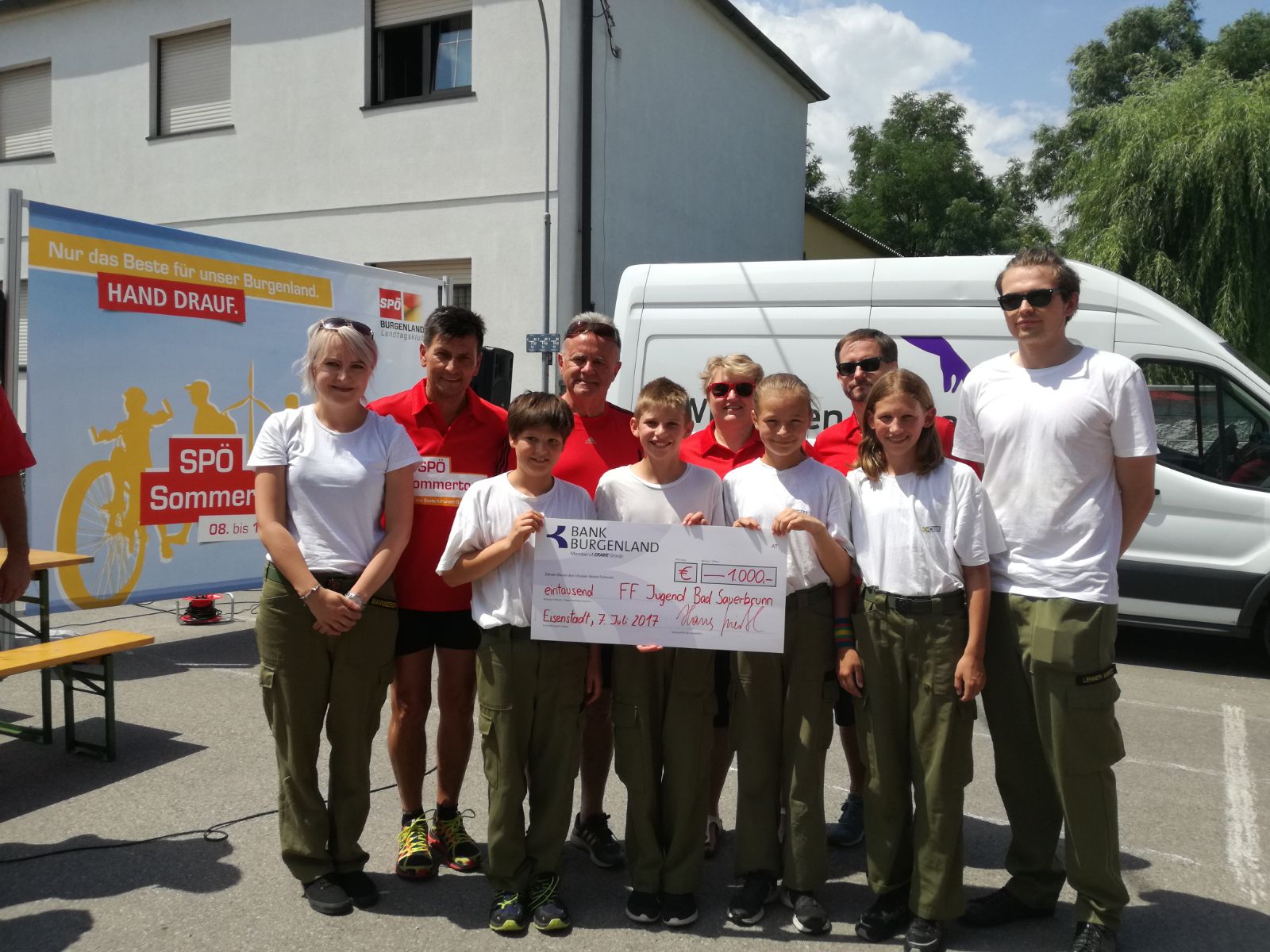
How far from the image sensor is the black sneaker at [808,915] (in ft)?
10.4

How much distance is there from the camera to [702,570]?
10.6 feet

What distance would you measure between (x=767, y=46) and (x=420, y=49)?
6473 mm

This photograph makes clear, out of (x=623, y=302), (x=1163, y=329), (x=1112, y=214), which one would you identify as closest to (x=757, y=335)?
(x=623, y=302)

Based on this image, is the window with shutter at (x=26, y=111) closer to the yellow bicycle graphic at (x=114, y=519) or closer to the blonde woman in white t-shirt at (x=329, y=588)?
the yellow bicycle graphic at (x=114, y=519)

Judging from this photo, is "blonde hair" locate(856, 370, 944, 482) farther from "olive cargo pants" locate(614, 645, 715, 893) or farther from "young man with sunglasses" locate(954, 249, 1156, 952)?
"olive cargo pants" locate(614, 645, 715, 893)

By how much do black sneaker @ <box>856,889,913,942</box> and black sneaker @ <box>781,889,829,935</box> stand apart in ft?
0.39

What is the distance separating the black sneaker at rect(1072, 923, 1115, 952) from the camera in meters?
3.01

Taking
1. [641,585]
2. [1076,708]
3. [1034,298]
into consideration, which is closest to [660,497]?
[641,585]

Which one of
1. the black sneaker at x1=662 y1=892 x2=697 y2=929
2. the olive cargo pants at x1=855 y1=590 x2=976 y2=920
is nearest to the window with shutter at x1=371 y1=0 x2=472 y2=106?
the olive cargo pants at x1=855 y1=590 x2=976 y2=920

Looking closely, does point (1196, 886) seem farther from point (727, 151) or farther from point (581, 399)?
point (727, 151)

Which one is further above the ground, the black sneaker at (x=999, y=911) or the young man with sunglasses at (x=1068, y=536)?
the young man with sunglasses at (x=1068, y=536)

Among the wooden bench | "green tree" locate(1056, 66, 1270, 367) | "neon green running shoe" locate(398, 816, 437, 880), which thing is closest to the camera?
"neon green running shoe" locate(398, 816, 437, 880)

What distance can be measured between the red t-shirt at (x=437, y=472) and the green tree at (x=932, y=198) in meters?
39.5

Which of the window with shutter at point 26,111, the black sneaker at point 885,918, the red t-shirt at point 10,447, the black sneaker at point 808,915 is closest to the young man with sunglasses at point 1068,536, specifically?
the black sneaker at point 885,918
